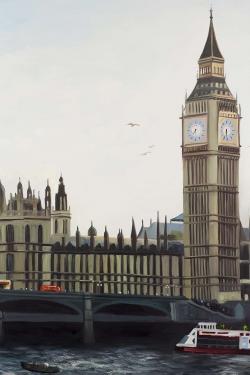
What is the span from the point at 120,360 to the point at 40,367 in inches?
716

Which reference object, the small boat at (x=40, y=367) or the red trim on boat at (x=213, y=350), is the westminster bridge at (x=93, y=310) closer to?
the red trim on boat at (x=213, y=350)

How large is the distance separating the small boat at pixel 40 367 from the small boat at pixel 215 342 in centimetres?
3212

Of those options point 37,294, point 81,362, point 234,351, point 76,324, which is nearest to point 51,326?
point 76,324

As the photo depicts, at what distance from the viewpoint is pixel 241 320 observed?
608 ft

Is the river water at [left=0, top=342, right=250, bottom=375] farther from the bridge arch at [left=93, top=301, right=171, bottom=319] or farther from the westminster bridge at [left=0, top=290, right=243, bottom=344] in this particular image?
the bridge arch at [left=93, top=301, right=171, bottom=319]

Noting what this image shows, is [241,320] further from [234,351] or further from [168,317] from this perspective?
[234,351]

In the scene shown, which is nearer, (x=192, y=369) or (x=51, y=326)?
(x=192, y=369)

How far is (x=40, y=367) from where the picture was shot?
384 feet

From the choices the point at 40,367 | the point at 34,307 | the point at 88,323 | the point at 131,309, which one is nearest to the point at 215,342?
the point at 88,323

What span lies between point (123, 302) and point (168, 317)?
7710 mm

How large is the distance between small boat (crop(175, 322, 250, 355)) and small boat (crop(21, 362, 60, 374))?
3212 cm

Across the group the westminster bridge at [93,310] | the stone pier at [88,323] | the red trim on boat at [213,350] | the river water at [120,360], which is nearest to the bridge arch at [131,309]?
the westminster bridge at [93,310]

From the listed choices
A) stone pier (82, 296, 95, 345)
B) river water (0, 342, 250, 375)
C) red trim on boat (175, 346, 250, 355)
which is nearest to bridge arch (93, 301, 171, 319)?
stone pier (82, 296, 95, 345)

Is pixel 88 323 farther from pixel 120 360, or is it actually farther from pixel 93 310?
pixel 120 360
